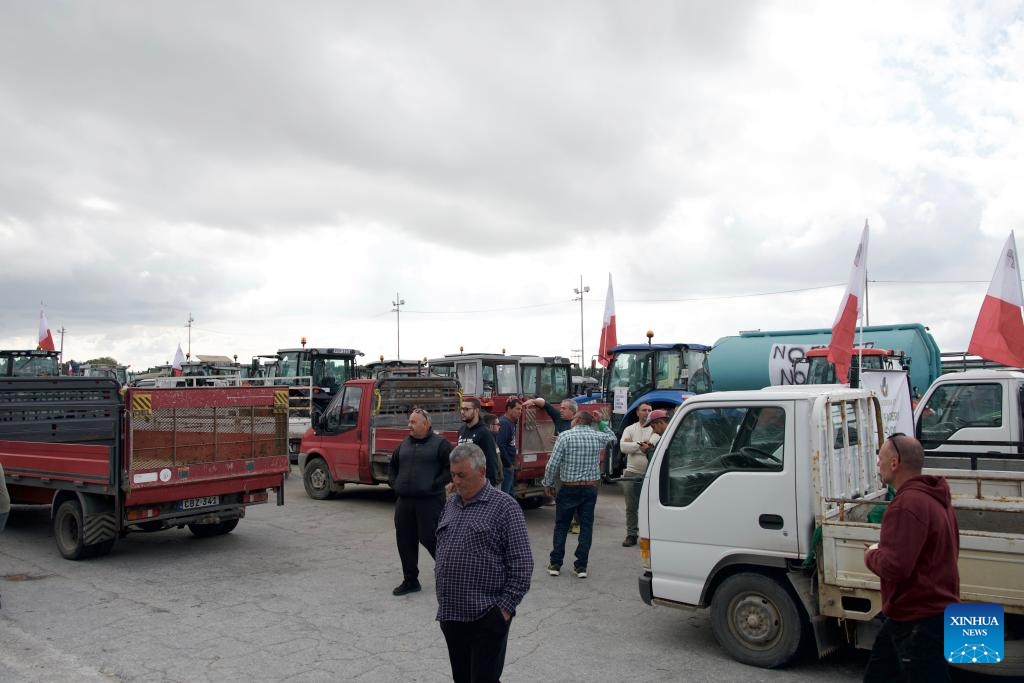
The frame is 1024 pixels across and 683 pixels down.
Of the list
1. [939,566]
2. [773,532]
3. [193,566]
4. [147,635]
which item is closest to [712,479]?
[773,532]

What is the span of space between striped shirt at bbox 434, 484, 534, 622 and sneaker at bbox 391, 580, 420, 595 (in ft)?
12.4

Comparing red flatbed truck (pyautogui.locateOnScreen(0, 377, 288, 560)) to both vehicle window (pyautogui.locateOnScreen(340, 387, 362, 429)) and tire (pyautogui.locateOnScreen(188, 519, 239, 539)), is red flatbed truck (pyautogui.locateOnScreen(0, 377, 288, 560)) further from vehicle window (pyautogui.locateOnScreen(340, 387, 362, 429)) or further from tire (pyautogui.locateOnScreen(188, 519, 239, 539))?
vehicle window (pyautogui.locateOnScreen(340, 387, 362, 429))

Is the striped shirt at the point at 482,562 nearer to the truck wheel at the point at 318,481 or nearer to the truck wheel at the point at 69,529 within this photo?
the truck wheel at the point at 69,529

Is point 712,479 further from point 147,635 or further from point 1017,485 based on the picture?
point 147,635

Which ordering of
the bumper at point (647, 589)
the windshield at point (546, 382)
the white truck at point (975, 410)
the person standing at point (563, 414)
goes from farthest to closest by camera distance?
the windshield at point (546, 382), the person standing at point (563, 414), the white truck at point (975, 410), the bumper at point (647, 589)

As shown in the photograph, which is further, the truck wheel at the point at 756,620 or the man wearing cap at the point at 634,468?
the man wearing cap at the point at 634,468

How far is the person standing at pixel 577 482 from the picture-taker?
26.5 feet

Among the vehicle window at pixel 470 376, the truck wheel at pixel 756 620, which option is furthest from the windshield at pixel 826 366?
the truck wheel at pixel 756 620

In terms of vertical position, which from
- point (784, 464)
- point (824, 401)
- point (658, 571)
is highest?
point (824, 401)

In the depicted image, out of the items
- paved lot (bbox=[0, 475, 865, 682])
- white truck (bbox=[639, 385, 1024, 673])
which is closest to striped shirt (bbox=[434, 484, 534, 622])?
paved lot (bbox=[0, 475, 865, 682])

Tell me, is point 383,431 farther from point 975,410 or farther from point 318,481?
point 975,410

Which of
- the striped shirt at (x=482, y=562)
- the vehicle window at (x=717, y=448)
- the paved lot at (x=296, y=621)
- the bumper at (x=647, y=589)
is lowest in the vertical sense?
the paved lot at (x=296, y=621)

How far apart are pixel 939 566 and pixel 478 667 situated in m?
2.21

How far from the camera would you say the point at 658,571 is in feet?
19.8
